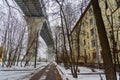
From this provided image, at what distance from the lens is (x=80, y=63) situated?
5994 cm

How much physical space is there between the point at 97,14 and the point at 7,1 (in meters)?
3.89

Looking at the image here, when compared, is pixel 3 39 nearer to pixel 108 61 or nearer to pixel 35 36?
pixel 35 36

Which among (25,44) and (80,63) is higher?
(25,44)

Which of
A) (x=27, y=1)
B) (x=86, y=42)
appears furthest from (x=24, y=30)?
(x=27, y=1)

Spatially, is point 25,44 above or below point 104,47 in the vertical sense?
above

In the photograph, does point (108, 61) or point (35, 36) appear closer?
point (108, 61)

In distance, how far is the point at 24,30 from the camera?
44.4m

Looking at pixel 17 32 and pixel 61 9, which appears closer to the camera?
pixel 61 9

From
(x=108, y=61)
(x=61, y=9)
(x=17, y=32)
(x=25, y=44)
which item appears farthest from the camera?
(x=25, y=44)

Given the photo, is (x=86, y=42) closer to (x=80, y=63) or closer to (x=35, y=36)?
(x=80, y=63)

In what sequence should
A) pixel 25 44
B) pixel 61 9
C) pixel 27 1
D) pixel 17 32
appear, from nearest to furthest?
1. pixel 27 1
2. pixel 61 9
3. pixel 17 32
4. pixel 25 44

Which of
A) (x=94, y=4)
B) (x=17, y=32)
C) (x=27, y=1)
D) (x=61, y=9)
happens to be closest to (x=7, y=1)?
(x=27, y=1)

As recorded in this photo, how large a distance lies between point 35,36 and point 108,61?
127ft

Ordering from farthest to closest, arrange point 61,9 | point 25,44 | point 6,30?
point 25,44, point 6,30, point 61,9
